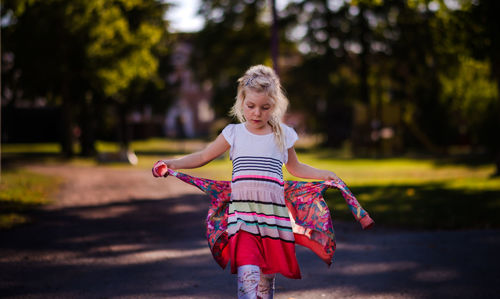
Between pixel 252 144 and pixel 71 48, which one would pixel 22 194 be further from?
pixel 71 48

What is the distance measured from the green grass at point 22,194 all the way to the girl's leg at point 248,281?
5263 millimetres

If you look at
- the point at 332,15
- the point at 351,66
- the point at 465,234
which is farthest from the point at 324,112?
the point at 465,234

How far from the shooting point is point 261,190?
3.74 meters

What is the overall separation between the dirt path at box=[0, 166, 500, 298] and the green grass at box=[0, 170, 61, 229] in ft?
1.34

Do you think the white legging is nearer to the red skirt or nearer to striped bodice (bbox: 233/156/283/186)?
the red skirt

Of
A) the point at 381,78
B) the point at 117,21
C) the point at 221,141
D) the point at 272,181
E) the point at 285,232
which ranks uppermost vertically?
the point at 117,21

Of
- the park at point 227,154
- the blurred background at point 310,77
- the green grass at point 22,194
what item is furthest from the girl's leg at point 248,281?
the blurred background at point 310,77

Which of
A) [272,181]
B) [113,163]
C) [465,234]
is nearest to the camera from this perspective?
[272,181]

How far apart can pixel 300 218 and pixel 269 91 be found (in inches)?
37.0

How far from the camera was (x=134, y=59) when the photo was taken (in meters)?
24.7

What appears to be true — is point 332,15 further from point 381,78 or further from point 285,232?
point 285,232

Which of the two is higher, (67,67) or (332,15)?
(332,15)

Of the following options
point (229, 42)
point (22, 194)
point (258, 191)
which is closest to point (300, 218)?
point (258, 191)

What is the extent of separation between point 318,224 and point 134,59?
22.0 m
